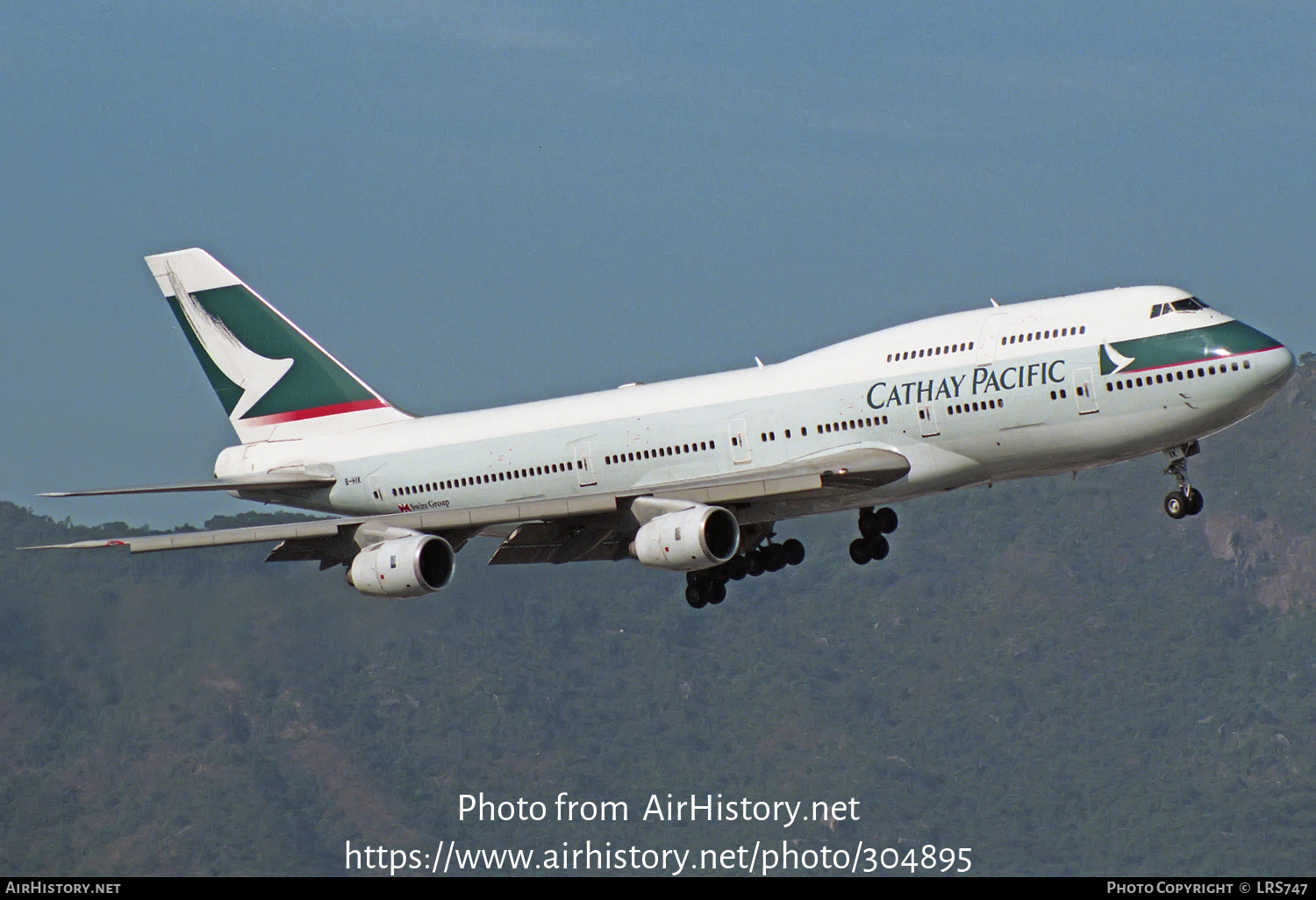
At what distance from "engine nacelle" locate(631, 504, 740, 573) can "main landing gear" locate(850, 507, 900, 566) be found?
5252 millimetres

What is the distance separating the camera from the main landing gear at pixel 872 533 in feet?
174

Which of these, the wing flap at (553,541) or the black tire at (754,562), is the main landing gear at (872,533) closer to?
the black tire at (754,562)

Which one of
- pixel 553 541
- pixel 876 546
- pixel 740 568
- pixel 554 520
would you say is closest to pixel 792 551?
pixel 740 568

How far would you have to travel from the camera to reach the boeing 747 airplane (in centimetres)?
4512

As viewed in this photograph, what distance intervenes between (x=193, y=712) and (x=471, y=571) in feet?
97.2

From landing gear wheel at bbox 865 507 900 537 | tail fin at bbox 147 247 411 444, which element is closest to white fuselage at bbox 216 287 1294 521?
landing gear wheel at bbox 865 507 900 537

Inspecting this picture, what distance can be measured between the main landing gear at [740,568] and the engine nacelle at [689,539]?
16.9 feet

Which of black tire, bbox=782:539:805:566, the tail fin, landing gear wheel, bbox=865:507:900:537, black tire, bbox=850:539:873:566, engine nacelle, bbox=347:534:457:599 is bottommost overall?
engine nacelle, bbox=347:534:457:599

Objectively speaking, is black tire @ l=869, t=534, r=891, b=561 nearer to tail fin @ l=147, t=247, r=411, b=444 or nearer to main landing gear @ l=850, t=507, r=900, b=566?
main landing gear @ l=850, t=507, r=900, b=566

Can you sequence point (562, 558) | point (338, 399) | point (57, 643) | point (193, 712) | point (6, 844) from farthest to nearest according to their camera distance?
point (193, 712) → point (6, 844) → point (57, 643) → point (338, 399) → point (562, 558)

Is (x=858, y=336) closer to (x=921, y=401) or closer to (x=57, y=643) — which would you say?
(x=921, y=401)

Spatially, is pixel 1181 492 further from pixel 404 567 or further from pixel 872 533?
pixel 404 567

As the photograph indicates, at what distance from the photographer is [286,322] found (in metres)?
63.2
